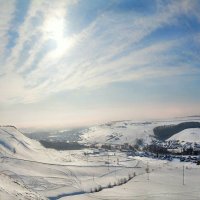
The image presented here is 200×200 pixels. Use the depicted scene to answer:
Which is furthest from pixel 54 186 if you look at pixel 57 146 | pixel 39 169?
pixel 57 146

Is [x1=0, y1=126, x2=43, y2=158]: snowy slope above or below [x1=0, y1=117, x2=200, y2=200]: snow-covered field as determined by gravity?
above

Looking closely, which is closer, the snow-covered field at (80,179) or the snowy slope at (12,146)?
the snow-covered field at (80,179)

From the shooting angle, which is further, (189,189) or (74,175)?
(74,175)

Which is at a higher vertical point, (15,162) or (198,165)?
(15,162)

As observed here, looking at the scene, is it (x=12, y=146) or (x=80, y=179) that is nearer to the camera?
(x=80, y=179)

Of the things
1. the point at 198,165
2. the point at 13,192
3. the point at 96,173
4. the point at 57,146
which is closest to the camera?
the point at 13,192

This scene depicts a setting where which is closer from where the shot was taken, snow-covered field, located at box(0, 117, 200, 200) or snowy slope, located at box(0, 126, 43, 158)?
snow-covered field, located at box(0, 117, 200, 200)

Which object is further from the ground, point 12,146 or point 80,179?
point 12,146

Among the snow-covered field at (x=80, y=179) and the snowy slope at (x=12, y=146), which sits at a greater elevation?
the snowy slope at (x=12, y=146)

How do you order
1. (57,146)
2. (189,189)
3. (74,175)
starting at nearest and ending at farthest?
(189,189), (74,175), (57,146)

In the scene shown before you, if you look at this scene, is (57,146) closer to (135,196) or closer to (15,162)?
(15,162)
